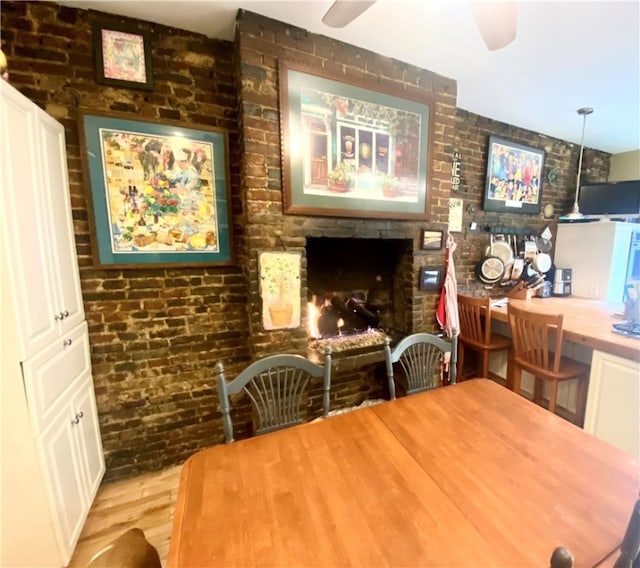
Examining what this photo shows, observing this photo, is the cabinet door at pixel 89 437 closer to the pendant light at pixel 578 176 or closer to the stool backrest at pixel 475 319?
the stool backrest at pixel 475 319

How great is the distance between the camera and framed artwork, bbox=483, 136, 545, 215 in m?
2.93

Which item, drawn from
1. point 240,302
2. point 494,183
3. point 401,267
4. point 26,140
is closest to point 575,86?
point 494,183

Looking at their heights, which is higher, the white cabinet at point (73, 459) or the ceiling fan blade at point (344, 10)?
the ceiling fan blade at point (344, 10)

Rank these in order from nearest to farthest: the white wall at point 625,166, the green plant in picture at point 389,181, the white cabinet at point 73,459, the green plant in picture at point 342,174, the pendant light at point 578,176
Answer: the white cabinet at point 73,459 → the green plant in picture at point 342,174 → the green plant in picture at point 389,181 → the pendant light at point 578,176 → the white wall at point 625,166

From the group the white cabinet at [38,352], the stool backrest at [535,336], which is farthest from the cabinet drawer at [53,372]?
the stool backrest at [535,336]

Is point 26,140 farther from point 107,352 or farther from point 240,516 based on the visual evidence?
point 240,516

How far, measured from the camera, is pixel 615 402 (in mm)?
1700

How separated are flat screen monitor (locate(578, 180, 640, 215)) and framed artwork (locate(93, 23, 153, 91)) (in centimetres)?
458

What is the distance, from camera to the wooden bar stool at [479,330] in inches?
94.9

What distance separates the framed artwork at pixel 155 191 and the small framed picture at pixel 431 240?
1.49 meters

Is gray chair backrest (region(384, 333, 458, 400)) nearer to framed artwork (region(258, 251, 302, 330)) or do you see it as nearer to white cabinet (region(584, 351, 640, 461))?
framed artwork (region(258, 251, 302, 330))

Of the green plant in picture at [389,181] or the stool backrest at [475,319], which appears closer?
the green plant in picture at [389,181]

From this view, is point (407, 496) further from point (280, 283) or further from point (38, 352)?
point (38, 352)

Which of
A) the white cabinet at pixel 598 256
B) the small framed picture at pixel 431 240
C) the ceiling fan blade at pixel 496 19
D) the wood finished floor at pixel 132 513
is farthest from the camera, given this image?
the white cabinet at pixel 598 256
